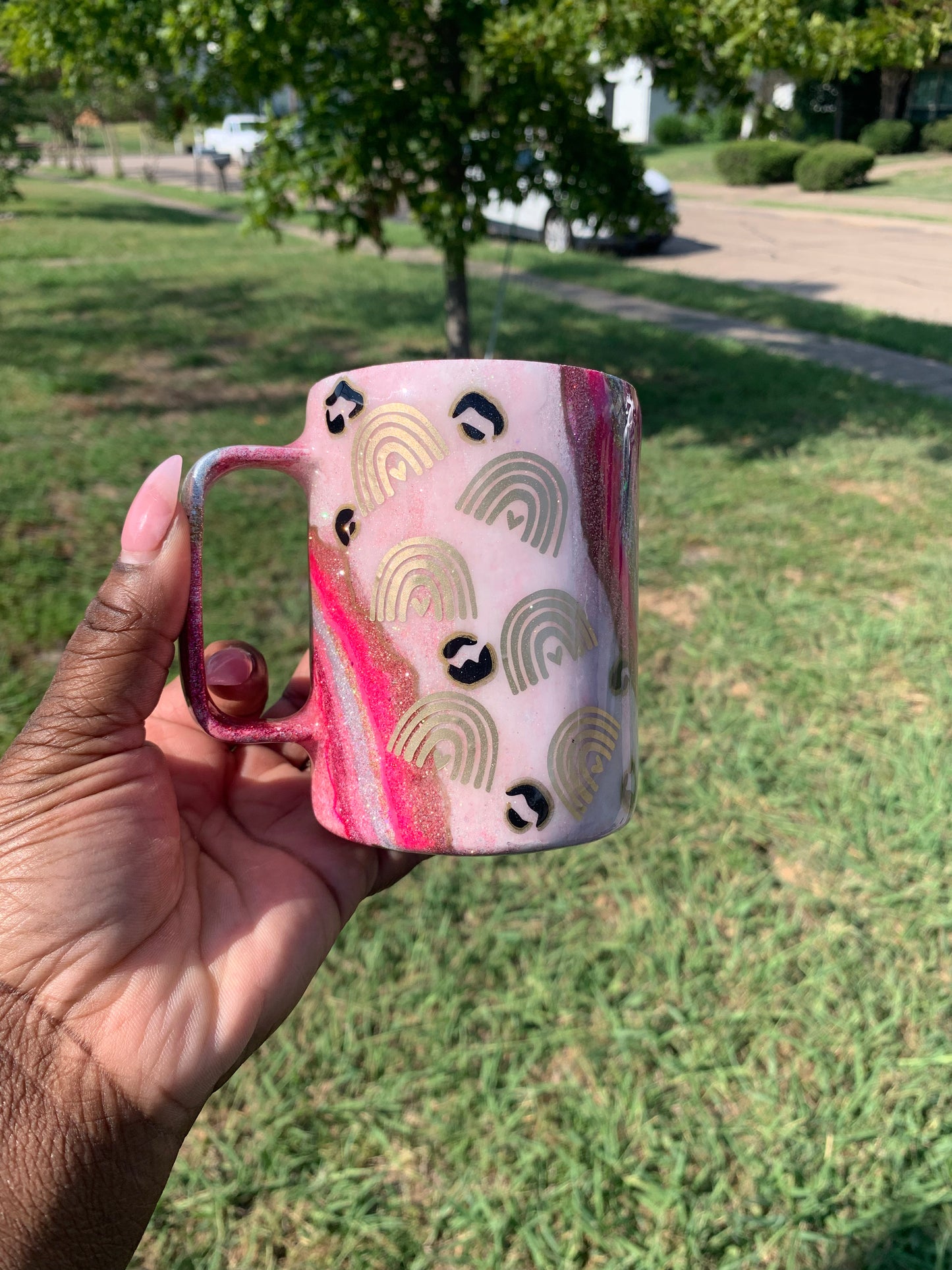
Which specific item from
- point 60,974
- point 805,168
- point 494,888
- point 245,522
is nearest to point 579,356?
point 245,522

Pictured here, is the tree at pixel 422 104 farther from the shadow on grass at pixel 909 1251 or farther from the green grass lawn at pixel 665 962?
the shadow on grass at pixel 909 1251

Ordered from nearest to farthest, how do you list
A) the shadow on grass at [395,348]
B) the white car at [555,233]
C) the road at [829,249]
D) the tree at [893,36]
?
the tree at [893,36], the shadow on grass at [395,348], the road at [829,249], the white car at [555,233]

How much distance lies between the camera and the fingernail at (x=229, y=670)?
1.65 meters

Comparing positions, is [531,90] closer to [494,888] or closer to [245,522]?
[245,522]

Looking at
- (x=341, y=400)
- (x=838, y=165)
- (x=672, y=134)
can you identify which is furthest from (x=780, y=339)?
(x=672, y=134)

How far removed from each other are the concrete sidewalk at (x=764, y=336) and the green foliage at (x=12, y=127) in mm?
5921

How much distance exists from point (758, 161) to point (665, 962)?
87.7 ft

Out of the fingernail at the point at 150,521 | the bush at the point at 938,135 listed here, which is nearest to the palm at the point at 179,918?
the fingernail at the point at 150,521

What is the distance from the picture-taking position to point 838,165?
73.1ft

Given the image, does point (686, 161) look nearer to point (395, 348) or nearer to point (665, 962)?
point (395, 348)

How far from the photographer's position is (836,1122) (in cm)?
204

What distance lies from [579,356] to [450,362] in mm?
6221

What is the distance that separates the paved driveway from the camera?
1153 cm

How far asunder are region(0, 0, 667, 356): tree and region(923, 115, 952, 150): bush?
83.4 feet
